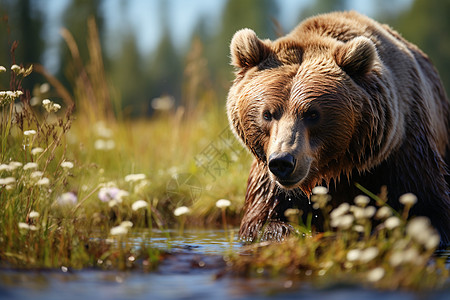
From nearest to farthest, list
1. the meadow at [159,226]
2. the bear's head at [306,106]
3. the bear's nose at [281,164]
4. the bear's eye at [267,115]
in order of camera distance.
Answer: the meadow at [159,226] → the bear's nose at [281,164] → the bear's head at [306,106] → the bear's eye at [267,115]

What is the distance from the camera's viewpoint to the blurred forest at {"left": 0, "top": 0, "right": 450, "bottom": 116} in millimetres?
9312

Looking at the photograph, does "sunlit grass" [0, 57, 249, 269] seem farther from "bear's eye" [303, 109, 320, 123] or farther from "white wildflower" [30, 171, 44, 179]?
"bear's eye" [303, 109, 320, 123]

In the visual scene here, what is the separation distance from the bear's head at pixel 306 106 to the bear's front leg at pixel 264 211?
0.91ft

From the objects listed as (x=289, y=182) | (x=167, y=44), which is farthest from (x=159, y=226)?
(x=167, y=44)

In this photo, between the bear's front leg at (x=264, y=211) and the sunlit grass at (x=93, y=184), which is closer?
the sunlit grass at (x=93, y=184)

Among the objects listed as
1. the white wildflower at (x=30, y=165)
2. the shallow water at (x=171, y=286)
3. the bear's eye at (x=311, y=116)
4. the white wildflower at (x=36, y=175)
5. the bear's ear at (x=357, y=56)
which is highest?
the bear's ear at (x=357, y=56)

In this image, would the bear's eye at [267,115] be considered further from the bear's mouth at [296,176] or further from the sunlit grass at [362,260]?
the sunlit grass at [362,260]

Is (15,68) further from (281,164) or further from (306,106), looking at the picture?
(306,106)

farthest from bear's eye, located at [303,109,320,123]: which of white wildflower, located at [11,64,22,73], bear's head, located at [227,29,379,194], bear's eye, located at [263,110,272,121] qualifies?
white wildflower, located at [11,64,22,73]

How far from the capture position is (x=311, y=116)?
A: 4359 mm

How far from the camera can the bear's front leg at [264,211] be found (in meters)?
4.83

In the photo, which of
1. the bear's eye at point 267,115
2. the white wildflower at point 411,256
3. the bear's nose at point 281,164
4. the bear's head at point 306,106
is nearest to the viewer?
the white wildflower at point 411,256

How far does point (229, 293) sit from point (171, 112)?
7.03 meters

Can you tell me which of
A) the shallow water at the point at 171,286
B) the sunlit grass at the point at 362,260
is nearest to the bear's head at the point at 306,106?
the sunlit grass at the point at 362,260
